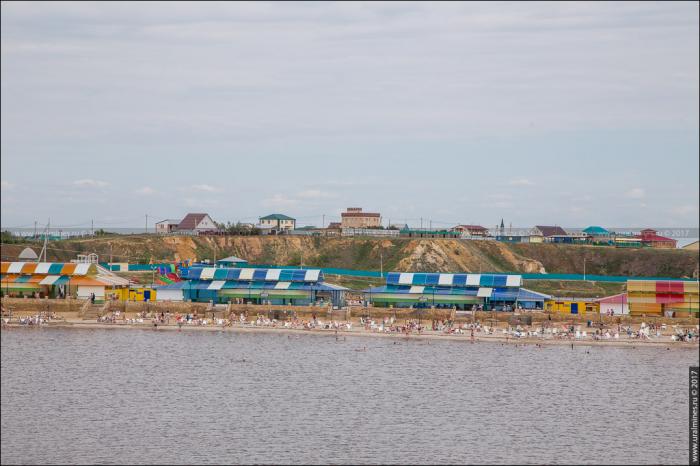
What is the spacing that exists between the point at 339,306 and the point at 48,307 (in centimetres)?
2805

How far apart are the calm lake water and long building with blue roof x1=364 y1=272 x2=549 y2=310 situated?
12012 millimetres

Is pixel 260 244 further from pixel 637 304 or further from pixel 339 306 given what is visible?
pixel 637 304

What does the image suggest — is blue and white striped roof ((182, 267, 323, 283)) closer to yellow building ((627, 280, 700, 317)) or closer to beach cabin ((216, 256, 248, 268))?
beach cabin ((216, 256, 248, 268))

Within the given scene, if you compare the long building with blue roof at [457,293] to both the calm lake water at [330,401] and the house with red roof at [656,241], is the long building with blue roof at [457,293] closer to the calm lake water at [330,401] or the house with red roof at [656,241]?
the calm lake water at [330,401]

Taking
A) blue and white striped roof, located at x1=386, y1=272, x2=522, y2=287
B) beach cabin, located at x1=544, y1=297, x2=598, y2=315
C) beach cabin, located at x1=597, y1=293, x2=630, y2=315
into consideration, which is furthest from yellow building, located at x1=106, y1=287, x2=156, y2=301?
beach cabin, located at x1=597, y1=293, x2=630, y2=315

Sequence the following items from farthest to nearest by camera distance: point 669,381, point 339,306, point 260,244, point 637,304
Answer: point 260,244, point 339,306, point 637,304, point 669,381

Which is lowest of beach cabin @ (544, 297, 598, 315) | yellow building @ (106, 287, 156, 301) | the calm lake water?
the calm lake water

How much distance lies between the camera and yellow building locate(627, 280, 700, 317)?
8862 centimetres

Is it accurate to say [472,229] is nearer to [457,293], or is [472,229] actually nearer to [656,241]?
[656,241]

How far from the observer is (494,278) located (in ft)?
314

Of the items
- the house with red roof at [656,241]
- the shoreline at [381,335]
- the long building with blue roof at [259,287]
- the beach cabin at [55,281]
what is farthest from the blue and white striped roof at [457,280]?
the house with red roof at [656,241]

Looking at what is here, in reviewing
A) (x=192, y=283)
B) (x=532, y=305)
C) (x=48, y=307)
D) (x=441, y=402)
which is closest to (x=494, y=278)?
(x=532, y=305)

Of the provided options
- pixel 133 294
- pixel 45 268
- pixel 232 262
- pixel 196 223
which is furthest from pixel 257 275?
pixel 196 223

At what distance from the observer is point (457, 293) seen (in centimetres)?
9456
